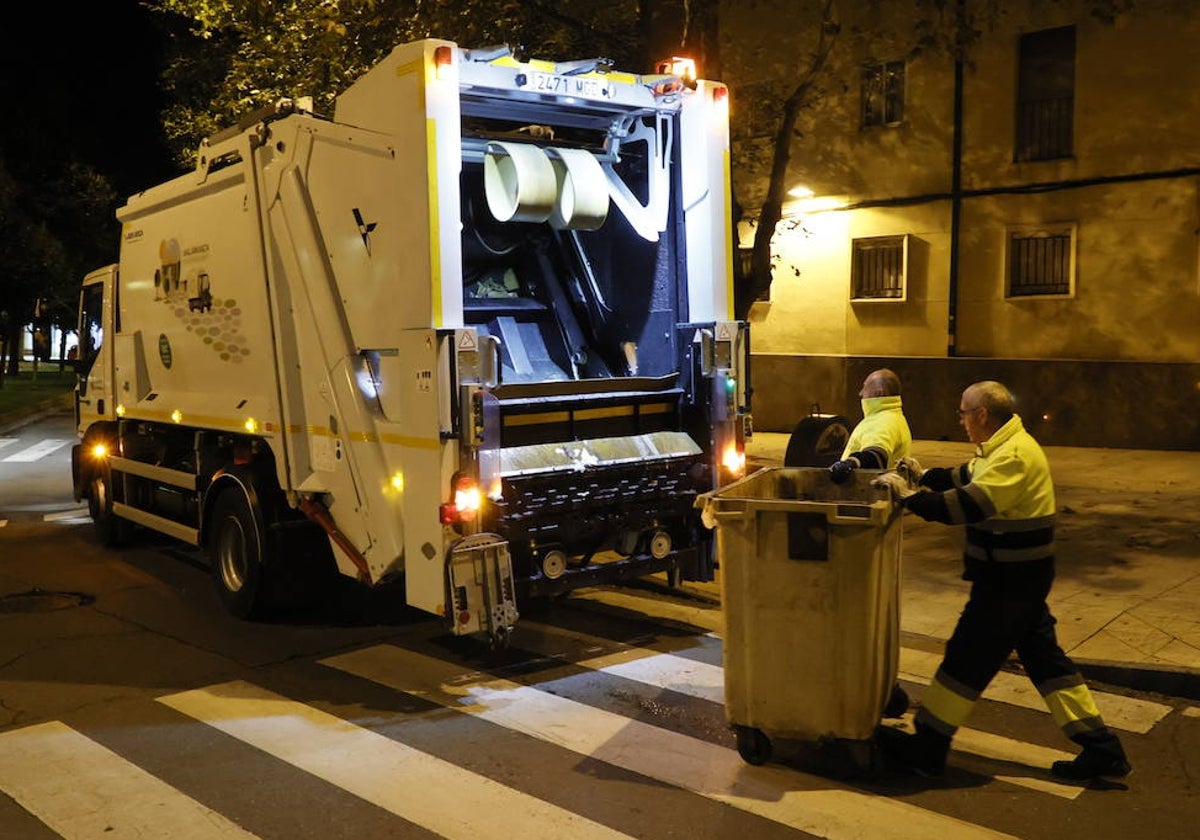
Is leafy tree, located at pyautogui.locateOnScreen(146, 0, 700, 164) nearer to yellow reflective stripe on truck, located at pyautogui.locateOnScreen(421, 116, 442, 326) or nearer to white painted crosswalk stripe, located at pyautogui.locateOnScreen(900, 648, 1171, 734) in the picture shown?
yellow reflective stripe on truck, located at pyautogui.locateOnScreen(421, 116, 442, 326)

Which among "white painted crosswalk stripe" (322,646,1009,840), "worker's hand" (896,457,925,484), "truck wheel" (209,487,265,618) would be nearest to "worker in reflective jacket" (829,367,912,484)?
"worker's hand" (896,457,925,484)

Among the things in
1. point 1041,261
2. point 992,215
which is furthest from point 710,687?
point 992,215

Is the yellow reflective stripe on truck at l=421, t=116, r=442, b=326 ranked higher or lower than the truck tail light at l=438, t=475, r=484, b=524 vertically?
higher

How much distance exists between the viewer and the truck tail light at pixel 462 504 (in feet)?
19.3

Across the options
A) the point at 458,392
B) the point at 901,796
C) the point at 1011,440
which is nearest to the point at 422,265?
the point at 458,392

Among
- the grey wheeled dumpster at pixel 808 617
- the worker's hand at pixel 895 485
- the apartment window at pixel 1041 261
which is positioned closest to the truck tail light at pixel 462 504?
the grey wheeled dumpster at pixel 808 617

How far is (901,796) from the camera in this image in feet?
15.1

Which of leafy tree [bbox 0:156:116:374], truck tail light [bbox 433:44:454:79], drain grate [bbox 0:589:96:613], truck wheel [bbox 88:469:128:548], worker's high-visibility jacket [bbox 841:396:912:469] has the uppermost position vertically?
leafy tree [bbox 0:156:116:374]

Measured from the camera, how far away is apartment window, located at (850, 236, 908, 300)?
1739 centimetres

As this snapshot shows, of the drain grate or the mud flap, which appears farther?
the drain grate

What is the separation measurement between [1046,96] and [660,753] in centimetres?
1364

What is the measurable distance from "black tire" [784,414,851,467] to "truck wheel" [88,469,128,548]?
18.4 feet

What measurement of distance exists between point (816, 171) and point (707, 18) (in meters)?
7.55

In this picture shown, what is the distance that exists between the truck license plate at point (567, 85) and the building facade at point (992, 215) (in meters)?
6.34
